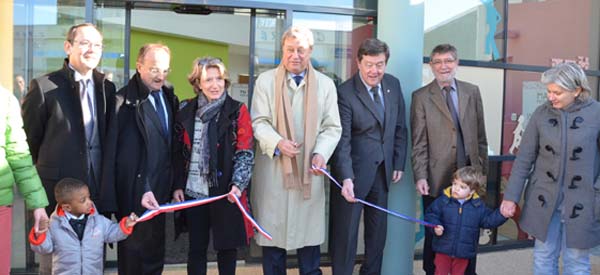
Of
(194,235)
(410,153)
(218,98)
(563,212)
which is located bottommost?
(194,235)

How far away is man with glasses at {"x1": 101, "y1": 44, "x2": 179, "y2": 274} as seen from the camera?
3566mm

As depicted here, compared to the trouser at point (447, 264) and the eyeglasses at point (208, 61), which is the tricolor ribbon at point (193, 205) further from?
the trouser at point (447, 264)

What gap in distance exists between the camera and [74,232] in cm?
331

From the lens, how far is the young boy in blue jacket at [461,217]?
13.2 ft

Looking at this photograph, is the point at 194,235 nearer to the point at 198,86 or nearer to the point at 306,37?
the point at 198,86

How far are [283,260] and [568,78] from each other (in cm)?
227

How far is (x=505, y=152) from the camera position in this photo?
6.09 meters

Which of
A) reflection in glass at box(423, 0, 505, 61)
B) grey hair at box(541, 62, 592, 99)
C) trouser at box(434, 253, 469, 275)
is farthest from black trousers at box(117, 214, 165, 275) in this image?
reflection in glass at box(423, 0, 505, 61)

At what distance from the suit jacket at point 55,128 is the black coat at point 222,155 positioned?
624 mm

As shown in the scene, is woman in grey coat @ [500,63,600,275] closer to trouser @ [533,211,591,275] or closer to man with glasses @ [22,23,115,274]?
trouser @ [533,211,591,275]

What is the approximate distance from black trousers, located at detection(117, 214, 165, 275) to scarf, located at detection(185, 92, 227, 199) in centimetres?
36

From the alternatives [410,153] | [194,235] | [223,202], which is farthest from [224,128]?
[410,153]

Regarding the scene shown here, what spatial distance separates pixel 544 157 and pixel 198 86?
239 cm

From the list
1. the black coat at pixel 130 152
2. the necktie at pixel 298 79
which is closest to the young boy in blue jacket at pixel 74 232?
the black coat at pixel 130 152
